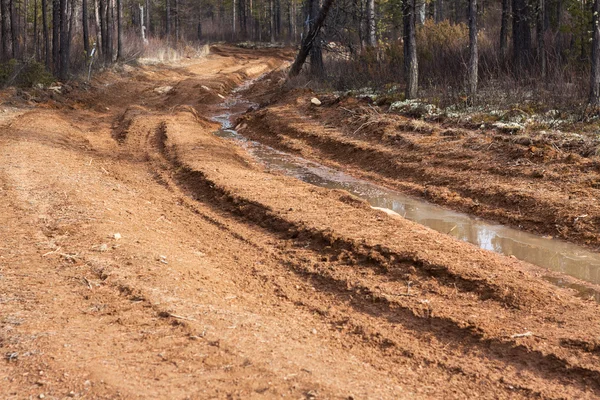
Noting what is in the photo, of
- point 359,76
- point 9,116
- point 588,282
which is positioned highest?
point 359,76

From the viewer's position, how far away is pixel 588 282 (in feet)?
20.1

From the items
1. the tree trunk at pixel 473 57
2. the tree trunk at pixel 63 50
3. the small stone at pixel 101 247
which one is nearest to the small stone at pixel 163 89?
the tree trunk at pixel 63 50

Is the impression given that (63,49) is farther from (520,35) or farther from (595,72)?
(595,72)

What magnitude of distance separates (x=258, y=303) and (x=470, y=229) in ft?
12.8

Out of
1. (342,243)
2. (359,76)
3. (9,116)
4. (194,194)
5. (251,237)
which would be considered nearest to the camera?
(342,243)

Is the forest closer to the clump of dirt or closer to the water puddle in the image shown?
the clump of dirt

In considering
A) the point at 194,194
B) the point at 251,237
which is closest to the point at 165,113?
the point at 194,194

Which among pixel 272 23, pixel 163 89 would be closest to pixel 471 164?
pixel 163 89

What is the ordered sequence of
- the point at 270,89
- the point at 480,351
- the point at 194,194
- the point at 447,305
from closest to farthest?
1. the point at 480,351
2. the point at 447,305
3. the point at 194,194
4. the point at 270,89

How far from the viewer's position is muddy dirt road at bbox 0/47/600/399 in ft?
12.8

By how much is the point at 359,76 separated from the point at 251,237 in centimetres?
1256

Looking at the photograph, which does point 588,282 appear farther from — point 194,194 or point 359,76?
point 359,76

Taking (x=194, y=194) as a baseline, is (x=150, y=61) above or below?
above

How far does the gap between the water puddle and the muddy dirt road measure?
58 cm
